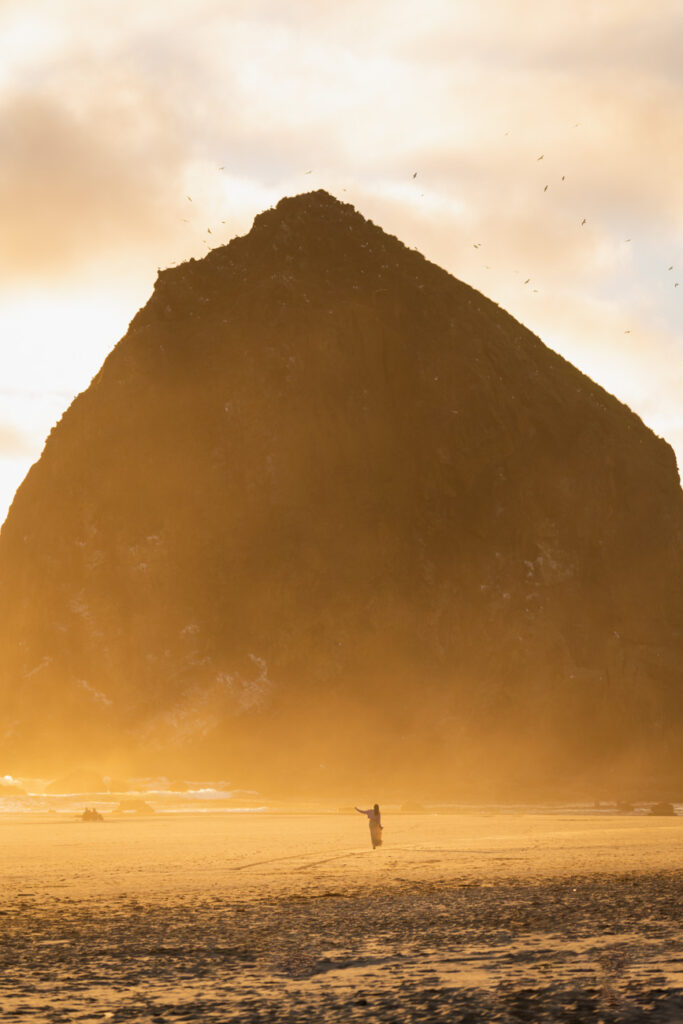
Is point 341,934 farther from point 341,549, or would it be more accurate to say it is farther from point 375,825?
point 341,549

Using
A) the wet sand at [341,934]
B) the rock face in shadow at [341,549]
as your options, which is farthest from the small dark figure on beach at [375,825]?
the rock face in shadow at [341,549]

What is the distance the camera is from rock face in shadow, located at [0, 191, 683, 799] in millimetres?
105625

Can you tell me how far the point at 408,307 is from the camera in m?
138

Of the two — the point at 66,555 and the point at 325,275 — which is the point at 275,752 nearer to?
the point at 66,555

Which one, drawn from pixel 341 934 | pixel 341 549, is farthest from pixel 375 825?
pixel 341 549

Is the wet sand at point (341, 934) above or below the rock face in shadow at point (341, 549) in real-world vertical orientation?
below

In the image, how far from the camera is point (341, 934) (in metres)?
15.9

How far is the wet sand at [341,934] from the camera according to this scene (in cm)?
1070

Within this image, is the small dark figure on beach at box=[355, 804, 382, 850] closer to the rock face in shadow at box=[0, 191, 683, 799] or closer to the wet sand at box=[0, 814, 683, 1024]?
the wet sand at box=[0, 814, 683, 1024]

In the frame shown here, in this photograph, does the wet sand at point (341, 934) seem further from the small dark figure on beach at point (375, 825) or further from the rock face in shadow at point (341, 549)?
the rock face in shadow at point (341, 549)

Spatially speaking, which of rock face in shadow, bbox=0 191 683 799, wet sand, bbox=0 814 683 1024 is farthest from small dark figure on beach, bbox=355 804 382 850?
rock face in shadow, bbox=0 191 683 799

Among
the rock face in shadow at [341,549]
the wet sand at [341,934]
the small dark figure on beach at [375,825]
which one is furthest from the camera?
the rock face in shadow at [341,549]

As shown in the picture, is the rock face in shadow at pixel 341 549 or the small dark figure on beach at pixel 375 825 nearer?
the small dark figure on beach at pixel 375 825

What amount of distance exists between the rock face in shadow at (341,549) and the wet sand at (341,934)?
69.6m
